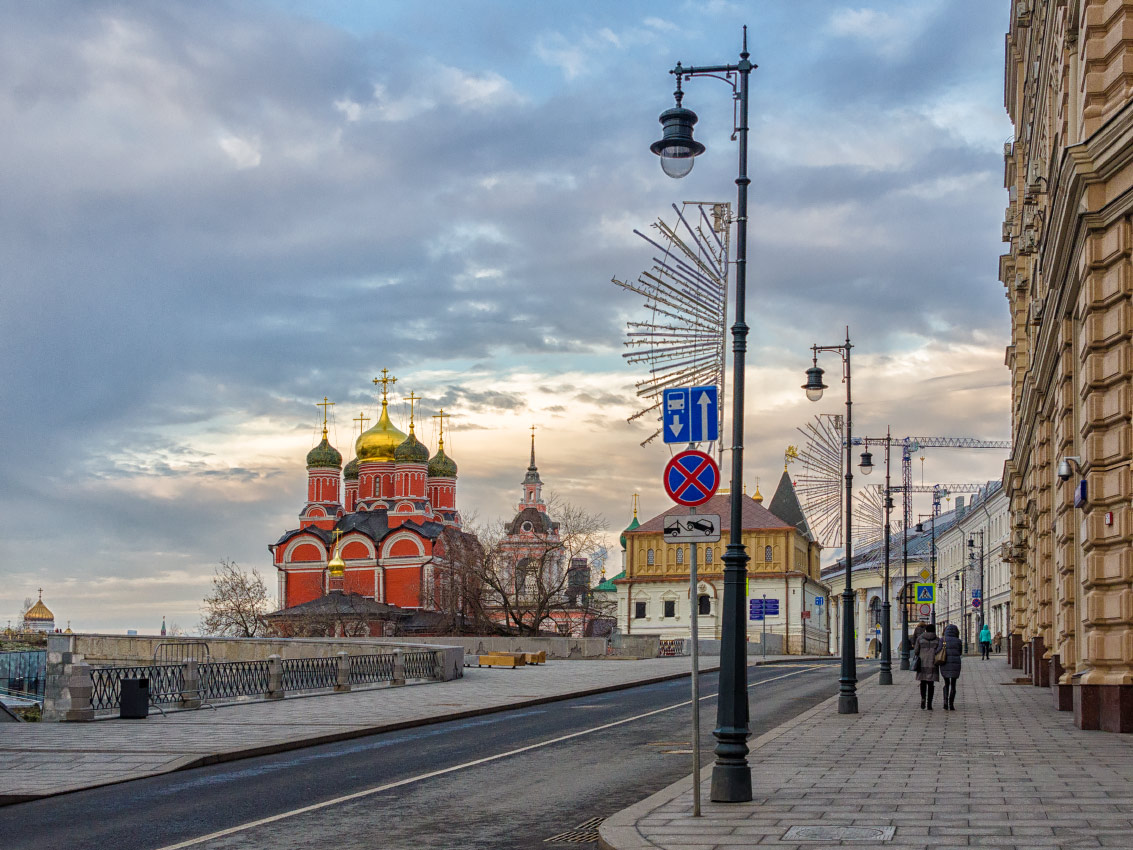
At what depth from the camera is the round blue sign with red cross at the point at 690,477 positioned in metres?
11.2

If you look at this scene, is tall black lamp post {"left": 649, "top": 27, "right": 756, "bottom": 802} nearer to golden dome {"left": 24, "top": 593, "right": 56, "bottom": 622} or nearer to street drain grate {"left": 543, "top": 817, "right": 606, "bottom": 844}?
street drain grate {"left": 543, "top": 817, "right": 606, "bottom": 844}

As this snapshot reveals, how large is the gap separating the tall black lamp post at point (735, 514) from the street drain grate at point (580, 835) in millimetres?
1187

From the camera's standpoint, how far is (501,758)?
16.5 m

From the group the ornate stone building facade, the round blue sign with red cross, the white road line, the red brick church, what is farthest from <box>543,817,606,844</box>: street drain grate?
the red brick church

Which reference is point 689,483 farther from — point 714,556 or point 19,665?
point 714,556

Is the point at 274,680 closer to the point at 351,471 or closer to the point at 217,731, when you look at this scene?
the point at 217,731

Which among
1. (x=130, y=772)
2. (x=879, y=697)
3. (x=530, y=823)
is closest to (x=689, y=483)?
(x=530, y=823)

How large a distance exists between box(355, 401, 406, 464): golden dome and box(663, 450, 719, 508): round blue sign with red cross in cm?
11361

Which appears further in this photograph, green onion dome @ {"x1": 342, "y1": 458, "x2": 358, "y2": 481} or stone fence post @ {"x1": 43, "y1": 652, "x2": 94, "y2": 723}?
green onion dome @ {"x1": 342, "y1": 458, "x2": 358, "y2": 481}

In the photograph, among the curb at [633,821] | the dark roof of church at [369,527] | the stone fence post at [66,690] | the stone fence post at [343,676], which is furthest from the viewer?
the dark roof of church at [369,527]

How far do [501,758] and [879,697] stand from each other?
48.9 feet

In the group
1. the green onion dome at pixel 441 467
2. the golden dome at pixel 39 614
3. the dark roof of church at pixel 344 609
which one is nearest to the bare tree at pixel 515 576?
the dark roof of church at pixel 344 609

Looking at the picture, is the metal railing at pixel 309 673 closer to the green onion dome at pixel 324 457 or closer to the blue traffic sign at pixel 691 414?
the blue traffic sign at pixel 691 414

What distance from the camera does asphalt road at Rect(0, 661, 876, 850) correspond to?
1064cm
